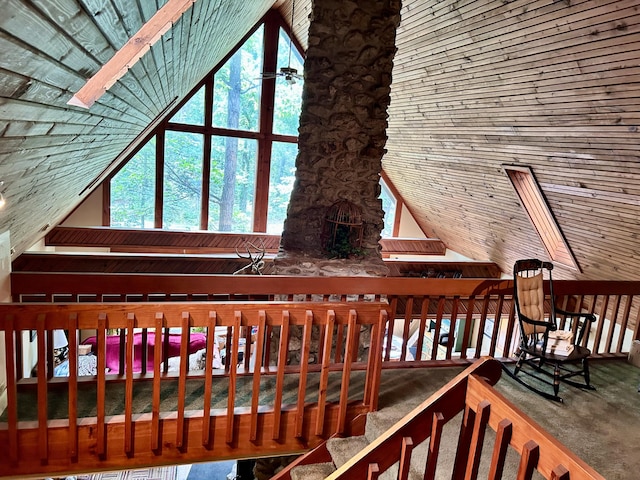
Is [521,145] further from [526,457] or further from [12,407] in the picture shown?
[12,407]

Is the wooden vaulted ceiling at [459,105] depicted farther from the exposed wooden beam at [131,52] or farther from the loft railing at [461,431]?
the loft railing at [461,431]

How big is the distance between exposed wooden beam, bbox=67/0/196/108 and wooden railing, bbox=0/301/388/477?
3.56 ft

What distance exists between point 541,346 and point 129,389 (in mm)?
3122

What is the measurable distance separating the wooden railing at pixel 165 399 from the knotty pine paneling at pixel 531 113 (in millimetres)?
2906

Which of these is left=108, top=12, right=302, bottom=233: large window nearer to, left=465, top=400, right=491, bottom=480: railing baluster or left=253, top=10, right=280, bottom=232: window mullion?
left=253, top=10, right=280, bottom=232: window mullion

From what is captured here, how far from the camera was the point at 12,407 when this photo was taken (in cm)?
230

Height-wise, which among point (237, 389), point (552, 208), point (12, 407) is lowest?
point (237, 389)

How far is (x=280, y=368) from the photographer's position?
8.86 ft

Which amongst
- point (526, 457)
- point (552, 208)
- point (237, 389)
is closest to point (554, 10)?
point (552, 208)

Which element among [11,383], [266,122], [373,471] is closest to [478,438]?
[373,471]

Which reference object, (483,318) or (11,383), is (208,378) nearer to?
(11,383)

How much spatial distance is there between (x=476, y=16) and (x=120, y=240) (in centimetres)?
704

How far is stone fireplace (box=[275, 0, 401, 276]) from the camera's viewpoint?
16.4 feet

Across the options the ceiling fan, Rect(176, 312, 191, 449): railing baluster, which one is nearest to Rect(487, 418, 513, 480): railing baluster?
Rect(176, 312, 191, 449): railing baluster
